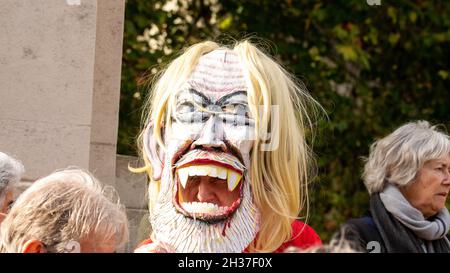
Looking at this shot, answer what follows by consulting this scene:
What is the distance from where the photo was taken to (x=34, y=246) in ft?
10.6

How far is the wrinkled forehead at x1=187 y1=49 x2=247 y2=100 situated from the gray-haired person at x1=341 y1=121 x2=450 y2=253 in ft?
2.74

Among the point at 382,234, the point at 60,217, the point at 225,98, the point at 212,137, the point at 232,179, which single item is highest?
the point at 225,98

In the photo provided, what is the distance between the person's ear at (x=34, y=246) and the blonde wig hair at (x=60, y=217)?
0.04ft

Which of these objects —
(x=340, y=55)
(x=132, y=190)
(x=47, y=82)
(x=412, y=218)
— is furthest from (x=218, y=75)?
(x=340, y=55)

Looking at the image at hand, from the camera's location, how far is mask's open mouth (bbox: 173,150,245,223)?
3.72 m

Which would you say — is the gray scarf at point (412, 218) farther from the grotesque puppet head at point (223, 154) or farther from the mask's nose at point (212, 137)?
the mask's nose at point (212, 137)

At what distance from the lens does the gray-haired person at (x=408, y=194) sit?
14.4 feet

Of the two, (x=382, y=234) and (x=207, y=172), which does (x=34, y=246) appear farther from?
A: (x=382, y=234)

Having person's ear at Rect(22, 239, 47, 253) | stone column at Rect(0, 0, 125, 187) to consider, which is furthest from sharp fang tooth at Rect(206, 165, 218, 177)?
stone column at Rect(0, 0, 125, 187)

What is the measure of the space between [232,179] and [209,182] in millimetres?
76

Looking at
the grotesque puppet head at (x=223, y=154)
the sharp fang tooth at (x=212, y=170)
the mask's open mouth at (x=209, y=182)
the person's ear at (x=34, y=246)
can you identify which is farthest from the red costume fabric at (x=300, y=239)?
the person's ear at (x=34, y=246)

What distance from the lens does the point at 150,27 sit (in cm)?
869
